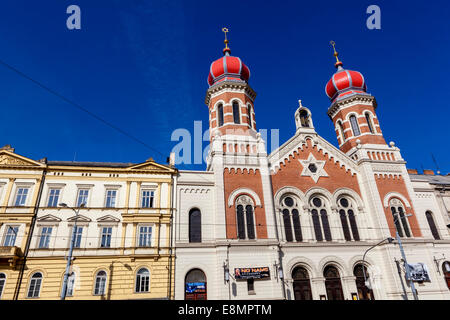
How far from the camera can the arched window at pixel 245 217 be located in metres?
26.5

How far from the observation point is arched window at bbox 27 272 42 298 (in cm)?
2175

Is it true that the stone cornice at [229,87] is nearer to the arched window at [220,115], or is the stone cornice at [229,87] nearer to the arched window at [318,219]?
the arched window at [220,115]

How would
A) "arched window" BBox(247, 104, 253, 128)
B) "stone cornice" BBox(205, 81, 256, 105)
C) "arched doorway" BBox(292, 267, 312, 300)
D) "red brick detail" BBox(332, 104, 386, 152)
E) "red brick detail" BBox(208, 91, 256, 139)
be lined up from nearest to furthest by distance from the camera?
"arched doorway" BBox(292, 267, 312, 300)
"red brick detail" BBox(208, 91, 256, 139)
"arched window" BBox(247, 104, 253, 128)
"stone cornice" BBox(205, 81, 256, 105)
"red brick detail" BBox(332, 104, 386, 152)

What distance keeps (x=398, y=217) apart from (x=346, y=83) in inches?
697

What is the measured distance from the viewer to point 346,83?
37344mm

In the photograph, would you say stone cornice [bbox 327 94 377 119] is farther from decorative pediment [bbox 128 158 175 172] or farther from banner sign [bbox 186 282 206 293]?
banner sign [bbox 186 282 206 293]

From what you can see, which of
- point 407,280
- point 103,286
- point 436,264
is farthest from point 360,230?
point 103,286

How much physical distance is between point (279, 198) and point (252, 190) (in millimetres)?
2938

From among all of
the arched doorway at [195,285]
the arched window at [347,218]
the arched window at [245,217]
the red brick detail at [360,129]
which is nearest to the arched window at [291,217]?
the arched window at [245,217]

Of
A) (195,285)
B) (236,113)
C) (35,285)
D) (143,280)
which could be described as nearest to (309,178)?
(236,113)

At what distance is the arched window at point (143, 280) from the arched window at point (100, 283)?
256 cm

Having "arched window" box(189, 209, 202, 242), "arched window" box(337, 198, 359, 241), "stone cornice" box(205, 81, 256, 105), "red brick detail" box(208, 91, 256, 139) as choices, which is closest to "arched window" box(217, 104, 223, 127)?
"red brick detail" box(208, 91, 256, 139)

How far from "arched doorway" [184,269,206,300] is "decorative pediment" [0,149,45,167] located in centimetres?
1644

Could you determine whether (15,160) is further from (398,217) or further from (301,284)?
(398,217)
